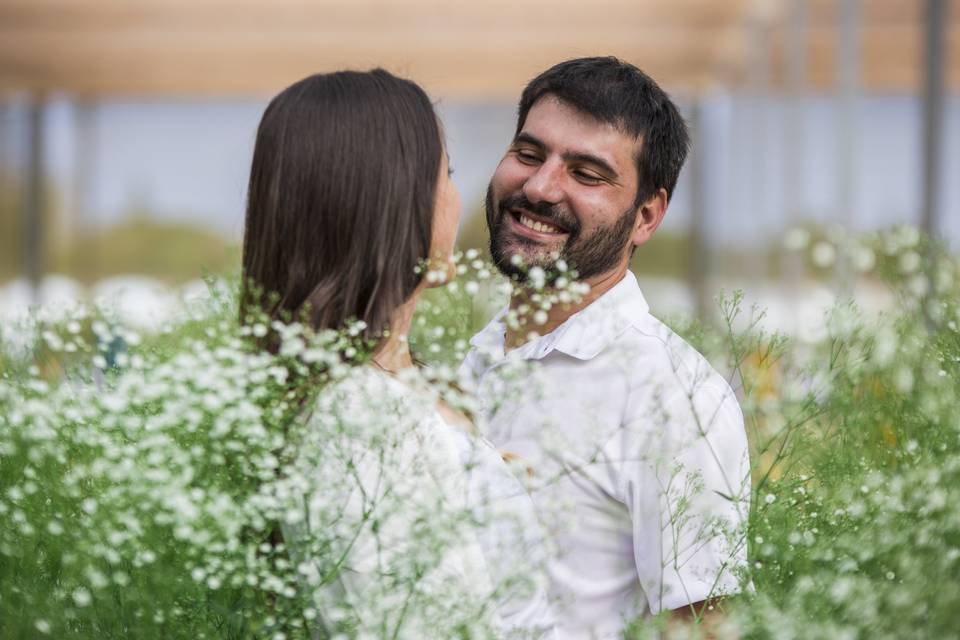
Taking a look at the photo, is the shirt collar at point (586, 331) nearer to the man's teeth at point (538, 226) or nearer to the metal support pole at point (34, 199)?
the man's teeth at point (538, 226)

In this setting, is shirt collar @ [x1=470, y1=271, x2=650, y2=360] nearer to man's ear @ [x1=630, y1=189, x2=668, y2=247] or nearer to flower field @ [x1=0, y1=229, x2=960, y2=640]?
man's ear @ [x1=630, y1=189, x2=668, y2=247]

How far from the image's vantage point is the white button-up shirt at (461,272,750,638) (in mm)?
1674

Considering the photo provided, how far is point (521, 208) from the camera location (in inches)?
85.5

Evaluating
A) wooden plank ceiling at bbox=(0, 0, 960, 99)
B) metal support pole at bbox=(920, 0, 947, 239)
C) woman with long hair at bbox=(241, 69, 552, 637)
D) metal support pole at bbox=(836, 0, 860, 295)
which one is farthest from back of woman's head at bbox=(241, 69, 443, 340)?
wooden plank ceiling at bbox=(0, 0, 960, 99)

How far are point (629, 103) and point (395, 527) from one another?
106 cm

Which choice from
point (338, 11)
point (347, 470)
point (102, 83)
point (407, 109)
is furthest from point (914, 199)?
point (102, 83)

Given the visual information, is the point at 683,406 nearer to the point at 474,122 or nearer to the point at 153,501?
the point at 153,501

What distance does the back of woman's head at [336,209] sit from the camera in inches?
64.4

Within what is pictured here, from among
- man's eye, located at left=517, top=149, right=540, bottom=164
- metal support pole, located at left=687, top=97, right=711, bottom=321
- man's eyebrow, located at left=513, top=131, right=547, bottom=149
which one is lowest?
metal support pole, located at left=687, top=97, right=711, bottom=321

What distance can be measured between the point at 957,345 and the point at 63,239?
14.3 m

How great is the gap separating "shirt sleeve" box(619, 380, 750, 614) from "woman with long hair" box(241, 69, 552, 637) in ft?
0.67

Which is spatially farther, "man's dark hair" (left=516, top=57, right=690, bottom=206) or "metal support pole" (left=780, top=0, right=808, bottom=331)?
"metal support pole" (left=780, top=0, right=808, bottom=331)

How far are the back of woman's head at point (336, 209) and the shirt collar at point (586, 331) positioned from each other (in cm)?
34

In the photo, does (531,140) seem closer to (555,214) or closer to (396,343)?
(555,214)
